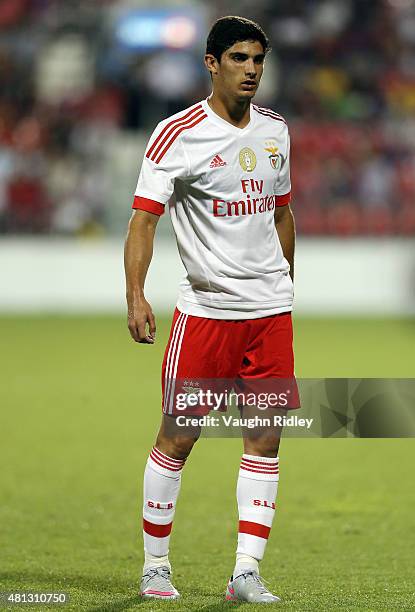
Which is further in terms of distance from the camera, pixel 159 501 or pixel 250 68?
pixel 159 501

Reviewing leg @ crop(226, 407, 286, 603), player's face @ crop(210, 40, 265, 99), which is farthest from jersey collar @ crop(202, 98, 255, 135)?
leg @ crop(226, 407, 286, 603)

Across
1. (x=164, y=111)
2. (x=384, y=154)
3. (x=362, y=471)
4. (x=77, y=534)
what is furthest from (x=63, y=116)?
(x=77, y=534)

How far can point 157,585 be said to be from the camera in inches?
192

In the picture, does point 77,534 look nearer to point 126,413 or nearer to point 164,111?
point 126,413

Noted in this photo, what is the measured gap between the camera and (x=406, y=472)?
834 cm

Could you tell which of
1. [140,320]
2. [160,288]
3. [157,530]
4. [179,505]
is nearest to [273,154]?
[140,320]

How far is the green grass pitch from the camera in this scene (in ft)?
17.2

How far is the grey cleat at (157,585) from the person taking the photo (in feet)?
15.9

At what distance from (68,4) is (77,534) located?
A: 66.1ft

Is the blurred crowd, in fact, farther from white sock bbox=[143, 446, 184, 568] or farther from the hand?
the hand

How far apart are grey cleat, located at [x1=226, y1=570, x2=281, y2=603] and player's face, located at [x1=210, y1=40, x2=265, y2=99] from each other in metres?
1.78

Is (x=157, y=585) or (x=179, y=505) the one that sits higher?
(x=157, y=585)

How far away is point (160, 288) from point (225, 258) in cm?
1420

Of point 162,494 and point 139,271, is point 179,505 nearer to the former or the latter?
point 162,494
